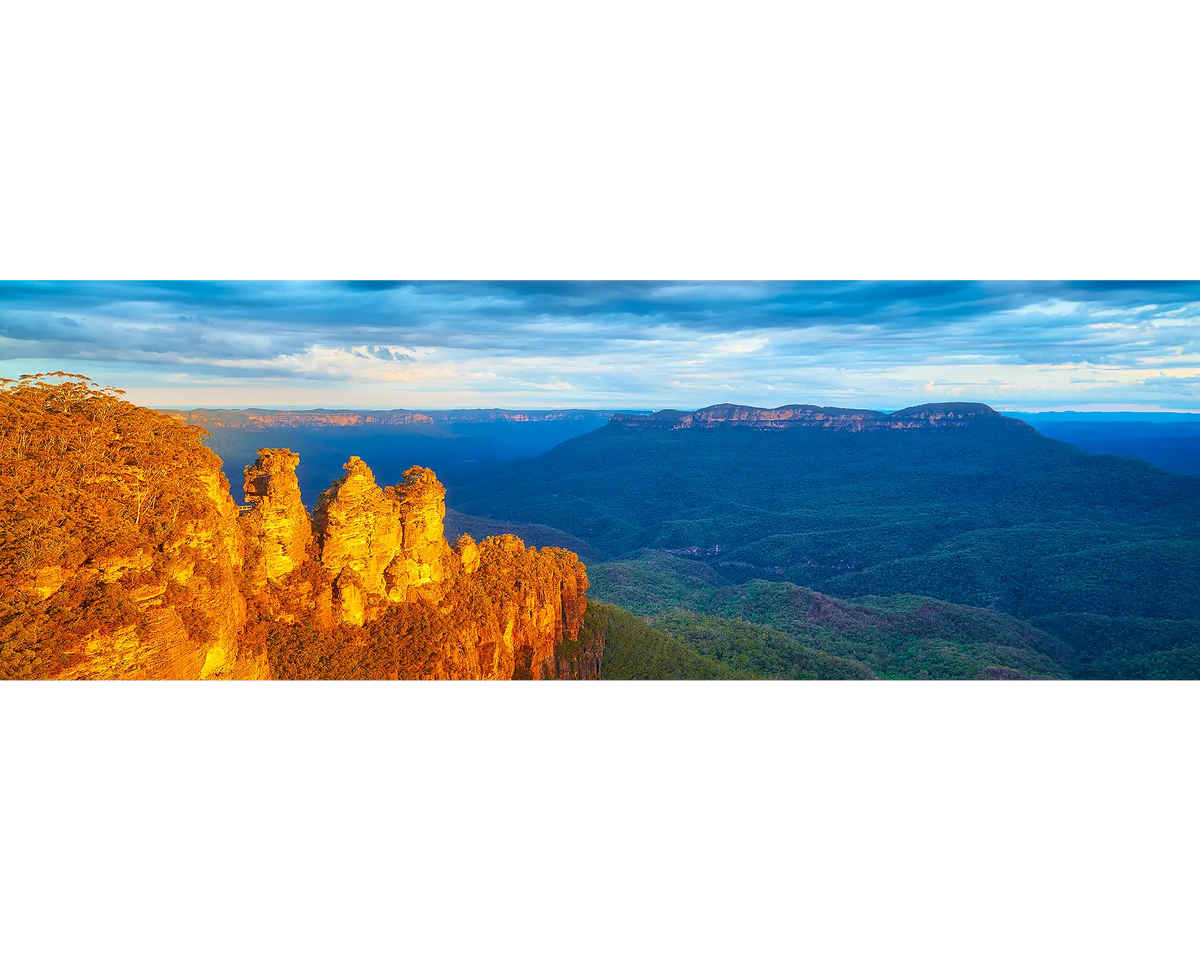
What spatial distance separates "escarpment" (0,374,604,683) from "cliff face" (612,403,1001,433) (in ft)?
240

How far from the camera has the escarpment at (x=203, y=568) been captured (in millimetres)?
6859

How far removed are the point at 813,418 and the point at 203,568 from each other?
277 ft

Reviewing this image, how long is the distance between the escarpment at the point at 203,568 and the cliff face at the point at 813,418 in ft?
240

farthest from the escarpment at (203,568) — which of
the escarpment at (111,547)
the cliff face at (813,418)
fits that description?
the cliff face at (813,418)

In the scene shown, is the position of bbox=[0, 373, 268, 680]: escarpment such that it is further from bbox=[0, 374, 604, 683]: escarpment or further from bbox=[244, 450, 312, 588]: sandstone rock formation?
bbox=[244, 450, 312, 588]: sandstone rock formation

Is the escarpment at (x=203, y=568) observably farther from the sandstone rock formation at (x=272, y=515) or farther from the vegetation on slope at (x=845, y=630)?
the vegetation on slope at (x=845, y=630)

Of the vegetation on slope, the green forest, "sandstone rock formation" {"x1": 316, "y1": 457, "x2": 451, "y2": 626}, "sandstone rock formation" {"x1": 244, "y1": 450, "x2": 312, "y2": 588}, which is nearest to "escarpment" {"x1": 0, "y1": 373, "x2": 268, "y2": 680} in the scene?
"sandstone rock formation" {"x1": 244, "y1": 450, "x2": 312, "y2": 588}

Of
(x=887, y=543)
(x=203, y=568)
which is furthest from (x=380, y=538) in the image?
(x=887, y=543)

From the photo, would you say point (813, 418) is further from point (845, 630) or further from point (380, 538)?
point (380, 538)
